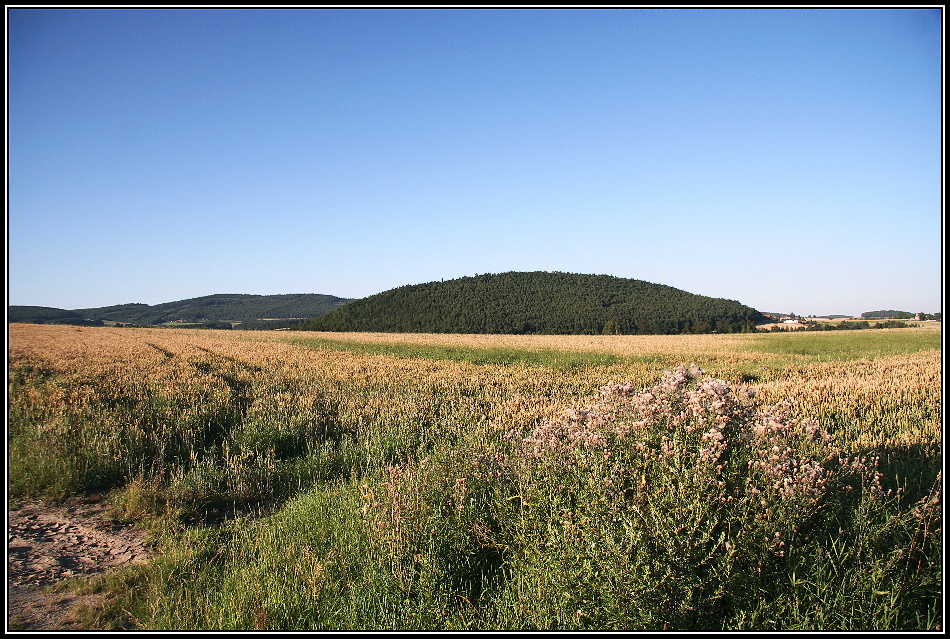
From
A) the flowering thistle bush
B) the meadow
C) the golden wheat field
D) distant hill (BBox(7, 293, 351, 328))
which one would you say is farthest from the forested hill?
the flowering thistle bush

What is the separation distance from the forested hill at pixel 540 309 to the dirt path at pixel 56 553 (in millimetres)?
80104

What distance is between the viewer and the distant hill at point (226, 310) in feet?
246

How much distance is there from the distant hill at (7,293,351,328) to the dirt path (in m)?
47.4

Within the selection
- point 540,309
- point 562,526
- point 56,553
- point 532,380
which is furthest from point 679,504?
point 540,309

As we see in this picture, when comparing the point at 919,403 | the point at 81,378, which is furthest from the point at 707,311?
the point at 81,378

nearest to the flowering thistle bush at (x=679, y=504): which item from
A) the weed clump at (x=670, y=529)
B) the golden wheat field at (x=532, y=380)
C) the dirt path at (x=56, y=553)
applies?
the weed clump at (x=670, y=529)

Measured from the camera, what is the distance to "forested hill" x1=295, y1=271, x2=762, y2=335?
285ft

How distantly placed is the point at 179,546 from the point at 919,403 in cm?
1319

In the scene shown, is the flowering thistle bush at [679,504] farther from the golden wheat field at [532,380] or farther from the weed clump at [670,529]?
the golden wheat field at [532,380]

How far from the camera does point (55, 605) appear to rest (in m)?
3.83

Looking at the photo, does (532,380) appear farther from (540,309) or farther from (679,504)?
(540,309)

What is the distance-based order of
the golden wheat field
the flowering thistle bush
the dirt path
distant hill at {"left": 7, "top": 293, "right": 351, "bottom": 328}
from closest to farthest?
the flowering thistle bush
the dirt path
the golden wheat field
distant hill at {"left": 7, "top": 293, "right": 351, "bottom": 328}

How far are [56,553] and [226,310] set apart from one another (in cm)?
13382

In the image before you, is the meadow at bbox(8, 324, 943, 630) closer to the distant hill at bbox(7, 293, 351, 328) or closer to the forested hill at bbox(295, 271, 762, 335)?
the distant hill at bbox(7, 293, 351, 328)
